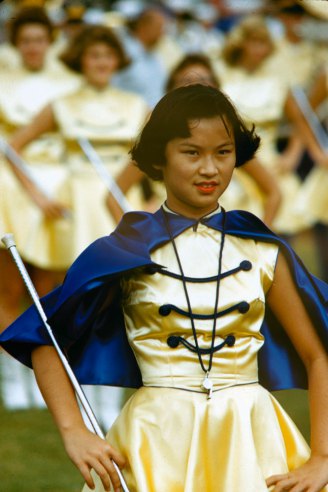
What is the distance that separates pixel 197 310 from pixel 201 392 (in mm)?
190

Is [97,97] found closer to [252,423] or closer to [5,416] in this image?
[5,416]

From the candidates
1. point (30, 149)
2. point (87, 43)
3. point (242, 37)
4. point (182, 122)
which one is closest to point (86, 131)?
point (87, 43)

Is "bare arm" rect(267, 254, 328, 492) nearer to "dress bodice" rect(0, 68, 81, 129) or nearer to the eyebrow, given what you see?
the eyebrow

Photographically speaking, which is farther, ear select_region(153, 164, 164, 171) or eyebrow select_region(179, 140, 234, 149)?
ear select_region(153, 164, 164, 171)

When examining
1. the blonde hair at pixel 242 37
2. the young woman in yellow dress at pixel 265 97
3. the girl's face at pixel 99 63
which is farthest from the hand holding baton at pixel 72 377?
the blonde hair at pixel 242 37

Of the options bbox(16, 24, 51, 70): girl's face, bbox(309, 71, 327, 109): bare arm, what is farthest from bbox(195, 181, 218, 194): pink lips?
→ bbox(309, 71, 327, 109): bare arm

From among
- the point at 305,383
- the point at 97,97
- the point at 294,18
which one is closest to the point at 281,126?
the point at 294,18

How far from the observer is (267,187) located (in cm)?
591

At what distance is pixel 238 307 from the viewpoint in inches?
114

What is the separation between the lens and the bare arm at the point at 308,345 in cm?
289

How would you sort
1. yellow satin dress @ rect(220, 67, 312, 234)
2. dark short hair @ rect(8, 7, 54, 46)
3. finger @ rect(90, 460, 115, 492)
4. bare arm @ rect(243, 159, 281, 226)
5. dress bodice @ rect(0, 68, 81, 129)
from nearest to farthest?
finger @ rect(90, 460, 115, 492) → bare arm @ rect(243, 159, 281, 226) → dress bodice @ rect(0, 68, 81, 129) → dark short hair @ rect(8, 7, 54, 46) → yellow satin dress @ rect(220, 67, 312, 234)

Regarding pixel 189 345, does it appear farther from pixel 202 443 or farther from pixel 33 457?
pixel 33 457

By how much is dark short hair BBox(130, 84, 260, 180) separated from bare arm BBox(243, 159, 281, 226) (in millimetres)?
2483

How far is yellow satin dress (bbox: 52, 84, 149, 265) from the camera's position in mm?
6879
